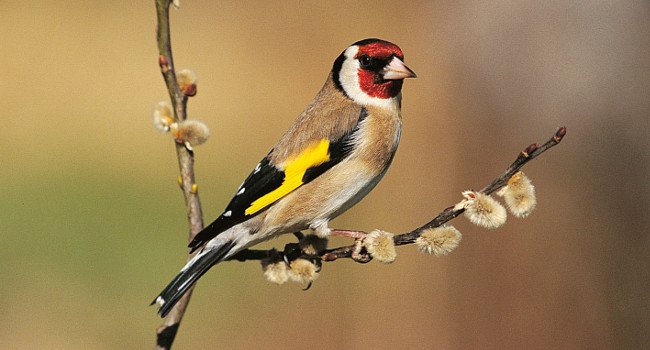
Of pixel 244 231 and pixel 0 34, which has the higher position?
pixel 0 34

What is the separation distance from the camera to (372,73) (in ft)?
12.8

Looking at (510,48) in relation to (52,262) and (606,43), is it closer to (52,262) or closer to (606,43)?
(606,43)

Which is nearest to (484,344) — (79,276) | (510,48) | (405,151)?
(405,151)

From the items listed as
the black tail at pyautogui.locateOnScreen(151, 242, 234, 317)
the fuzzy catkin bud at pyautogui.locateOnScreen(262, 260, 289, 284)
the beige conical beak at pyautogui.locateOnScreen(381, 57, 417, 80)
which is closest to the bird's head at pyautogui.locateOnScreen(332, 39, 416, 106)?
the beige conical beak at pyautogui.locateOnScreen(381, 57, 417, 80)

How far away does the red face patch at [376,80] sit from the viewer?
3.83 meters

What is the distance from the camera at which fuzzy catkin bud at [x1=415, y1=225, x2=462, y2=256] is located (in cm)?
263

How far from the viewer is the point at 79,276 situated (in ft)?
21.9

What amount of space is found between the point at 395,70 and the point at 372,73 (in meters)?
0.13

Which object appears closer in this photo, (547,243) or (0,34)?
(547,243)

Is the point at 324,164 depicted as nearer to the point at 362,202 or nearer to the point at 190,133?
the point at 190,133

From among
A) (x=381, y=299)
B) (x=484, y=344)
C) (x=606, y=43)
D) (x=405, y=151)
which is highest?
(x=606, y=43)

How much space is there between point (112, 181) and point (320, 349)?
9.93ft

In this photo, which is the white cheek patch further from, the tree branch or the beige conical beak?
the tree branch

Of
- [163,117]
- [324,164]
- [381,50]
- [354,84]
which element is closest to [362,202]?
[354,84]
